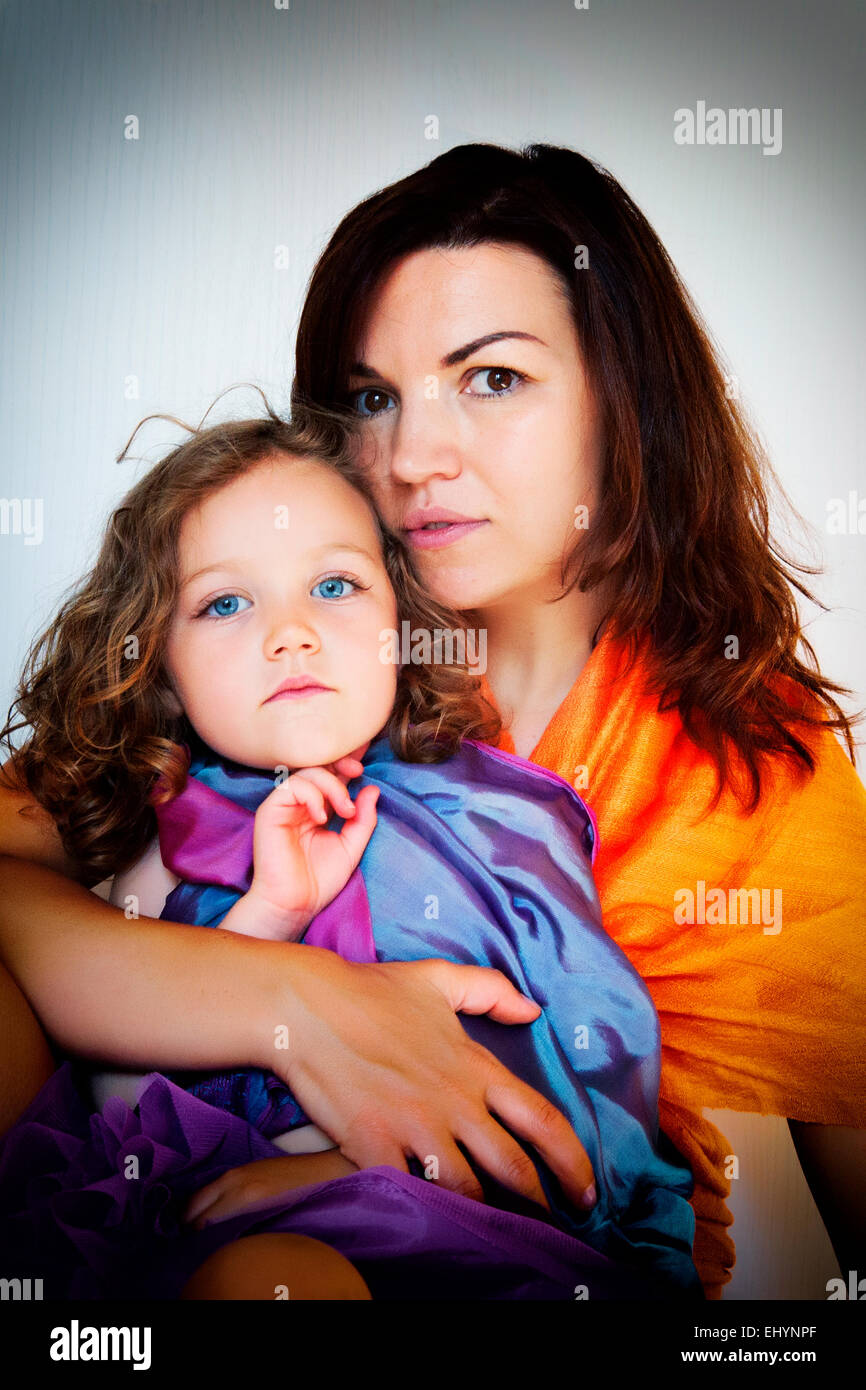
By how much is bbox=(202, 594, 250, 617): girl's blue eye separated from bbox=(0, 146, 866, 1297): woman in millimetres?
207

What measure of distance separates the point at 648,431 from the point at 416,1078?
711mm

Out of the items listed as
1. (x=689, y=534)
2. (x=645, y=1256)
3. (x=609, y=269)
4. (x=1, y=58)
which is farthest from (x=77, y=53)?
(x=645, y=1256)

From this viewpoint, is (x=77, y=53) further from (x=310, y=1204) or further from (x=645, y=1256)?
(x=645, y=1256)

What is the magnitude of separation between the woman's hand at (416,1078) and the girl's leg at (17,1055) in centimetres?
20

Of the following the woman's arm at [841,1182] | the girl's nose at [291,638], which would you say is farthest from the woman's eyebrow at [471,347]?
the woman's arm at [841,1182]

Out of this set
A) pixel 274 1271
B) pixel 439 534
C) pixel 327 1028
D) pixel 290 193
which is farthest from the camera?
pixel 290 193

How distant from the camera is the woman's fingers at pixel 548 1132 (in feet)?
3.44

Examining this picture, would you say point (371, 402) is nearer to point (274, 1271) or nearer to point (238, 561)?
point (238, 561)

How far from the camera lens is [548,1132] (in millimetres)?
1051

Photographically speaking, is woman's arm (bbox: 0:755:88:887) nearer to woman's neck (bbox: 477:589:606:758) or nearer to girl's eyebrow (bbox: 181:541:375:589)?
girl's eyebrow (bbox: 181:541:375:589)

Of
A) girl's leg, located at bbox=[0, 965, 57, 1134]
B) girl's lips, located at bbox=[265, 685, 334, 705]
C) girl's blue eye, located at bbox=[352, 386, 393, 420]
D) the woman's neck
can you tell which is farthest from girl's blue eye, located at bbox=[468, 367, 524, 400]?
girl's leg, located at bbox=[0, 965, 57, 1134]

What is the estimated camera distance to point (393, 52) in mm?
1359

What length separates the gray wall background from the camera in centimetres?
135

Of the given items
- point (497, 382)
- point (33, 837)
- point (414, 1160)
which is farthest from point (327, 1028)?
point (497, 382)
